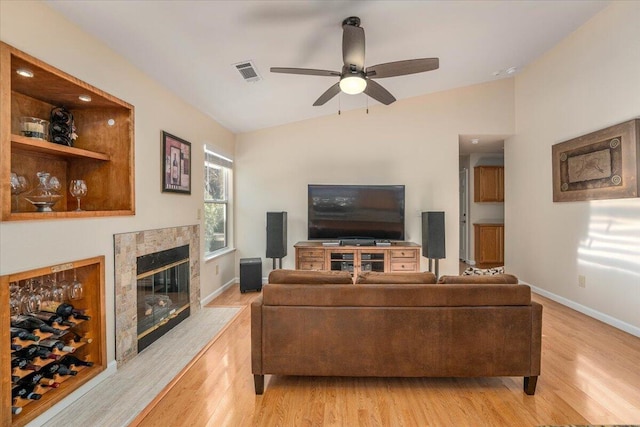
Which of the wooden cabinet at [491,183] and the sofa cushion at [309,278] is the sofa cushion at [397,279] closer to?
the sofa cushion at [309,278]

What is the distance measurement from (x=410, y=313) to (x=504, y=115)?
14.8ft

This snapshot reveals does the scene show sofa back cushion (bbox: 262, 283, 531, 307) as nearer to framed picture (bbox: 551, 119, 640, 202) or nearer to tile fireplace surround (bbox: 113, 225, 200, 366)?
tile fireplace surround (bbox: 113, 225, 200, 366)

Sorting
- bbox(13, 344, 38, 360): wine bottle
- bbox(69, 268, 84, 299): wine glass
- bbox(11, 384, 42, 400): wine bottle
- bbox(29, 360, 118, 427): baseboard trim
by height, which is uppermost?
bbox(69, 268, 84, 299): wine glass

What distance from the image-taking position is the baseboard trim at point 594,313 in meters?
3.11

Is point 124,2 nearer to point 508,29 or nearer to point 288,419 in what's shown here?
point 288,419

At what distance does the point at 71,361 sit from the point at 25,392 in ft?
1.19

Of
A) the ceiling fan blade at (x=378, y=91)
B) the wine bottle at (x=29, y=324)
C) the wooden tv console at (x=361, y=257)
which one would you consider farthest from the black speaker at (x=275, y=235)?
the wine bottle at (x=29, y=324)

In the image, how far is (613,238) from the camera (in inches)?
132

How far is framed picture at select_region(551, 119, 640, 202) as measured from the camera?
122 inches

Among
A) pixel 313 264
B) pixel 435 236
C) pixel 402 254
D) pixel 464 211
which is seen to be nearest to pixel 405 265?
pixel 402 254

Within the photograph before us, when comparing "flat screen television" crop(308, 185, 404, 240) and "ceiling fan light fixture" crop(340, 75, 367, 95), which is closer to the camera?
"ceiling fan light fixture" crop(340, 75, 367, 95)

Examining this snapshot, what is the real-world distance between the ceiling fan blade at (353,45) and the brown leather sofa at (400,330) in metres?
1.75

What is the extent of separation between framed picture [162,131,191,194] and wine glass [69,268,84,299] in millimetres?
1121

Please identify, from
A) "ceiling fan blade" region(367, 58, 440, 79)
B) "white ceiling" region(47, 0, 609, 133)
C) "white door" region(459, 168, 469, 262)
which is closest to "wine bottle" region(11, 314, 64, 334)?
"white ceiling" region(47, 0, 609, 133)
